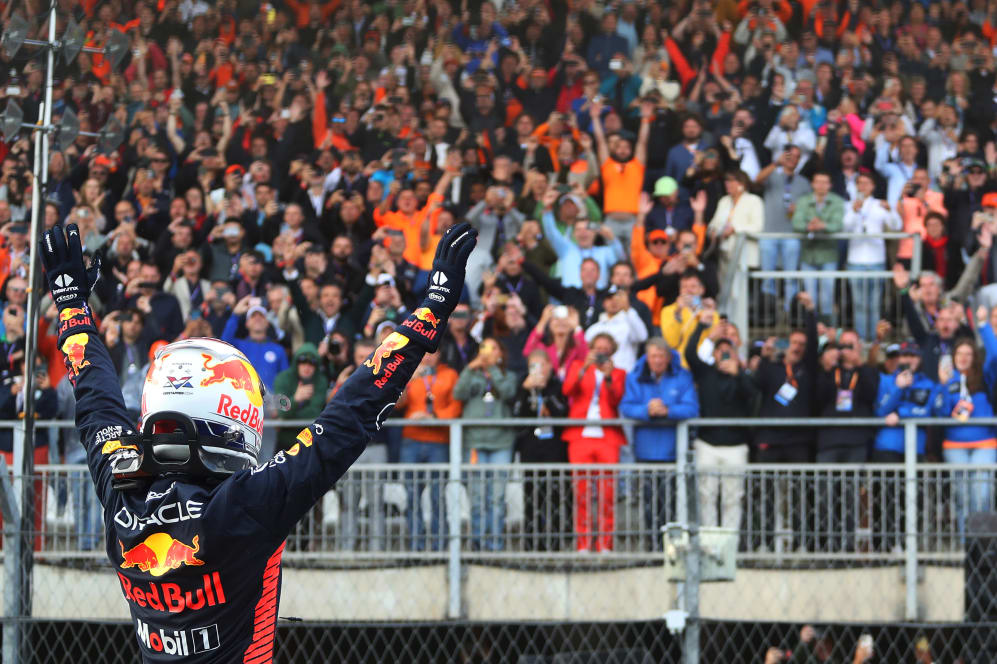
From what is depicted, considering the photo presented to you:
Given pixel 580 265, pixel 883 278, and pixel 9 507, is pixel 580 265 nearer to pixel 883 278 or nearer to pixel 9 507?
pixel 883 278

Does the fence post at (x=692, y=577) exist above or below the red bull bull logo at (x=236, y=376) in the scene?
below

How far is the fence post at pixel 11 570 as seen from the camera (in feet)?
23.9

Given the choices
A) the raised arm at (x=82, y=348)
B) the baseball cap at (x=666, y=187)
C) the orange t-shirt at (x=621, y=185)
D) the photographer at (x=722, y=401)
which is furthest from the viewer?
the orange t-shirt at (x=621, y=185)

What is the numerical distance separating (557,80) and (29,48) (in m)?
8.56

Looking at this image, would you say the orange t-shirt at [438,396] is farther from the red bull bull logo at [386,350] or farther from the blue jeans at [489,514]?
the red bull bull logo at [386,350]

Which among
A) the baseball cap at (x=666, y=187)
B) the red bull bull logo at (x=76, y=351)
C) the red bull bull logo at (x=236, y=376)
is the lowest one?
the red bull bull logo at (x=236, y=376)

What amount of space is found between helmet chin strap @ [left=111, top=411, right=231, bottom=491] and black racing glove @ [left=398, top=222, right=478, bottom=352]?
21.2 inches

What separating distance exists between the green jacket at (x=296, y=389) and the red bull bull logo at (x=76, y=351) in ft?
21.5

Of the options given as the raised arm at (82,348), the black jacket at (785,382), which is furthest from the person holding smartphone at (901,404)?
the raised arm at (82,348)

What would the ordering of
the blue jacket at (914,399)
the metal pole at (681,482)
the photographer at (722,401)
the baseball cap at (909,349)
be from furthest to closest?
the baseball cap at (909,349) → the blue jacket at (914,399) → the photographer at (722,401) → the metal pole at (681,482)

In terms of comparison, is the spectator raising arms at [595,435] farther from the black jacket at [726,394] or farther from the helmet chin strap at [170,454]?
the helmet chin strap at [170,454]

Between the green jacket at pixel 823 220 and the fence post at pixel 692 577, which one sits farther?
the green jacket at pixel 823 220

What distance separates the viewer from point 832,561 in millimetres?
9188

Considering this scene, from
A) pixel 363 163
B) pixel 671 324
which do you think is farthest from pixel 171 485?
pixel 363 163
